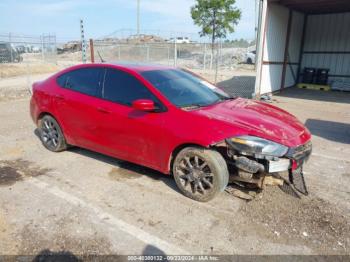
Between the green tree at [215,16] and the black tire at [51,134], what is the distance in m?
Result: 17.9

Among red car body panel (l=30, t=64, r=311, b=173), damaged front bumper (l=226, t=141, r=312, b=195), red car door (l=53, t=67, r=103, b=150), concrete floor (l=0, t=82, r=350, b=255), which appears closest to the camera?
concrete floor (l=0, t=82, r=350, b=255)

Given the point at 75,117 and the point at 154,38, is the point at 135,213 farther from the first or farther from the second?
the point at 154,38

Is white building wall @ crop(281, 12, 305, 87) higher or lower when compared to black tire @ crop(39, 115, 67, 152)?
higher

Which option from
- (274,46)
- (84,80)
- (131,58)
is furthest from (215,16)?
(84,80)

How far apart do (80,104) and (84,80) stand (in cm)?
41

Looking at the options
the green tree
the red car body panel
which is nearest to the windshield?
the red car body panel

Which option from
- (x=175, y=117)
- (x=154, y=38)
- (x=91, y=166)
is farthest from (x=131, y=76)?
(x=154, y=38)

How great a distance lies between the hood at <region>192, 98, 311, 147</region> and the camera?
132 inches

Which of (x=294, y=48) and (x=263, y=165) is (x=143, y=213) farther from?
(x=294, y=48)

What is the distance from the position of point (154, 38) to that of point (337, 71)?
33.4 meters

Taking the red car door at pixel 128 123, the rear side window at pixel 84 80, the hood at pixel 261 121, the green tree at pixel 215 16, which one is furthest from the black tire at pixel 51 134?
the green tree at pixel 215 16

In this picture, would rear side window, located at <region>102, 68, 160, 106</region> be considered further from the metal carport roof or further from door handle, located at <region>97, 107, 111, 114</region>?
the metal carport roof

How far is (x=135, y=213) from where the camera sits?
344cm

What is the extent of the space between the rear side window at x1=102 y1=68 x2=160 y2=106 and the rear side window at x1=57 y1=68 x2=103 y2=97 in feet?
0.62
